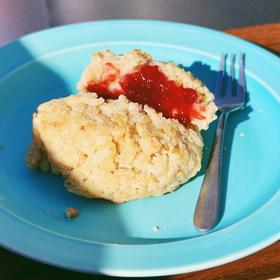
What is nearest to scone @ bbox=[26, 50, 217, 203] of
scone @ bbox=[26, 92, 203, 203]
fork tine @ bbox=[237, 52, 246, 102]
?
scone @ bbox=[26, 92, 203, 203]

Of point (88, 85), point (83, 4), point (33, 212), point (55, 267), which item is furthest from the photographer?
point (83, 4)

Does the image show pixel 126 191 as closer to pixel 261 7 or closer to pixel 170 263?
pixel 170 263

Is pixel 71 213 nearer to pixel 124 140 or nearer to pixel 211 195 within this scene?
pixel 124 140

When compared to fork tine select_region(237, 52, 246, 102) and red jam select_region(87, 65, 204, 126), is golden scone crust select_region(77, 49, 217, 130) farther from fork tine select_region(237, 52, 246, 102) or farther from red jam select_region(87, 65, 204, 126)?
fork tine select_region(237, 52, 246, 102)

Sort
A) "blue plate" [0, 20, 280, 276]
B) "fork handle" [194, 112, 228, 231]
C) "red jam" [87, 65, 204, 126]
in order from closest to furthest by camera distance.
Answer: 1. "blue plate" [0, 20, 280, 276]
2. "fork handle" [194, 112, 228, 231]
3. "red jam" [87, 65, 204, 126]

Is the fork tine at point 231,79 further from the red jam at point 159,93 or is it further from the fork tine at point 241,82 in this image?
the red jam at point 159,93

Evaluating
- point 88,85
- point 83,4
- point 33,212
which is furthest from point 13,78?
point 83,4

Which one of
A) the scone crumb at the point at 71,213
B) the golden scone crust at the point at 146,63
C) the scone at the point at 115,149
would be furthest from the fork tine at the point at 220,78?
the scone crumb at the point at 71,213
